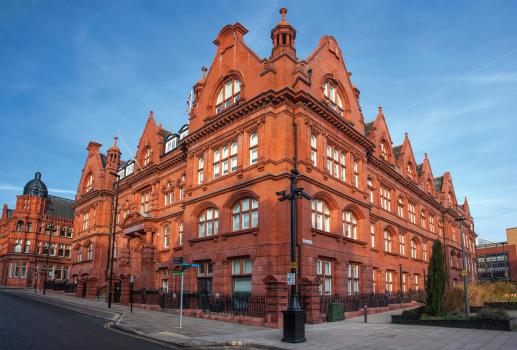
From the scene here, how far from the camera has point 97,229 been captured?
46500mm

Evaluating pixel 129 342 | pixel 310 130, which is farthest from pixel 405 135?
pixel 129 342

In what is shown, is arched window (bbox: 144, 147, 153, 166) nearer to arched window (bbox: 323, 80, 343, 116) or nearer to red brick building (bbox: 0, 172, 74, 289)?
arched window (bbox: 323, 80, 343, 116)

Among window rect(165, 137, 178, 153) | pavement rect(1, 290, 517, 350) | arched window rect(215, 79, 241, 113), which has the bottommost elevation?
pavement rect(1, 290, 517, 350)

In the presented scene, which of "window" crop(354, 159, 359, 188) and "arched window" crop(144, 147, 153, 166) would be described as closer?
"window" crop(354, 159, 359, 188)

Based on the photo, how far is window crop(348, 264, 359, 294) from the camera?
94.3 feet

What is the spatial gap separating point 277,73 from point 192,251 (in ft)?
43.5

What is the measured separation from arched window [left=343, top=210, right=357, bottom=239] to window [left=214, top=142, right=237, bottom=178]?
8.45 m

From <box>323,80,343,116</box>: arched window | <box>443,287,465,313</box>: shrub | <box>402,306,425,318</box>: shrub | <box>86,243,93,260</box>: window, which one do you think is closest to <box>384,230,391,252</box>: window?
<box>443,287,465,313</box>: shrub

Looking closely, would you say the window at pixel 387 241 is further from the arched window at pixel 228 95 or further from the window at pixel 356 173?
the arched window at pixel 228 95

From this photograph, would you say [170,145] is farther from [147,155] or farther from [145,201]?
[145,201]

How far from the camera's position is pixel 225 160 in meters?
28.4

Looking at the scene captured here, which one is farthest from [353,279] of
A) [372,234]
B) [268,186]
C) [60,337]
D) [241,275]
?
[60,337]

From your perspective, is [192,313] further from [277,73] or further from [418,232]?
[418,232]

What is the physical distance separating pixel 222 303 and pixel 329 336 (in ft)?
30.8
